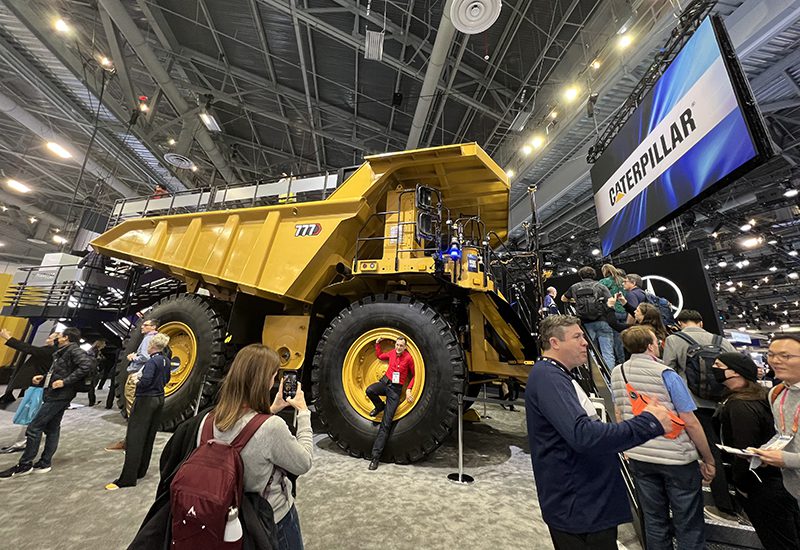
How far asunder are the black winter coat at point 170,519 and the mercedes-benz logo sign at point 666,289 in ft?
25.8

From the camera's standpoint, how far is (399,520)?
2793 millimetres

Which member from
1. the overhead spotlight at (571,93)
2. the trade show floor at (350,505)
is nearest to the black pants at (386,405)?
the trade show floor at (350,505)

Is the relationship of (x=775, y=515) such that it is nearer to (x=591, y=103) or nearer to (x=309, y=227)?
(x=309, y=227)

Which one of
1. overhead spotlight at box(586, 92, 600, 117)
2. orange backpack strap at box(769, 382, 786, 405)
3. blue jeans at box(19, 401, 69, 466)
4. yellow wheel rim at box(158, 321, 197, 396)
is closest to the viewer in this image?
orange backpack strap at box(769, 382, 786, 405)

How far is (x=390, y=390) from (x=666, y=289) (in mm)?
6799

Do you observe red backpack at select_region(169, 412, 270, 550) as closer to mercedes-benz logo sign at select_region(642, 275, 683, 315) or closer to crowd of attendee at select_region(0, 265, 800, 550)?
crowd of attendee at select_region(0, 265, 800, 550)

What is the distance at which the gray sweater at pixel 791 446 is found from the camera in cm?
181

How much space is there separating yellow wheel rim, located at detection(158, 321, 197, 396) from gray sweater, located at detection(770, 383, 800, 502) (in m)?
6.72

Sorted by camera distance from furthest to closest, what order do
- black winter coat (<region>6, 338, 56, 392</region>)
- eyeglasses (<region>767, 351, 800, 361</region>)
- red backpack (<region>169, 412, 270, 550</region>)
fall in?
black winter coat (<region>6, 338, 56, 392</region>), eyeglasses (<region>767, 351, 800, 361</region>), red backpack (<region>169, 412, 270, 550</region>)

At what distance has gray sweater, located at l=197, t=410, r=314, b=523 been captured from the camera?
4.85 ft

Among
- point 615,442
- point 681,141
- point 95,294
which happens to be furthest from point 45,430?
point 681,141

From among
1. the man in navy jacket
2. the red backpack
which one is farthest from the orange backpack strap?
Answer: the red backpack

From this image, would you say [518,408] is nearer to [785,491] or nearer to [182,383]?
[785,491]

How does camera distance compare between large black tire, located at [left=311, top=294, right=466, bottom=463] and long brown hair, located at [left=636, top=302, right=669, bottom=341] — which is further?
large black tire, located at [left=311, top=294, right=466, bottom=463]
